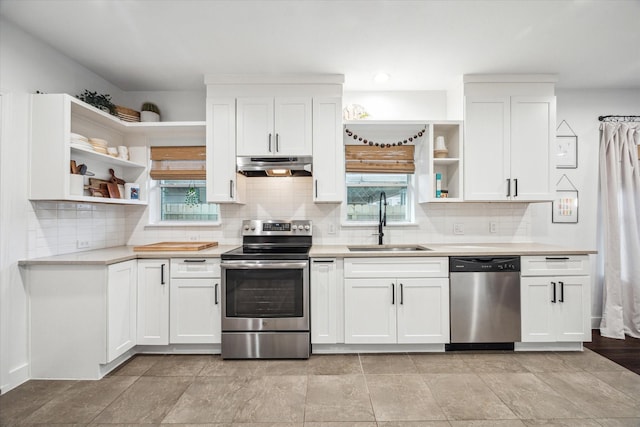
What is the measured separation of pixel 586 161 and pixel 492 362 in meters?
2.49

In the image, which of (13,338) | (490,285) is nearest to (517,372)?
(490,285)

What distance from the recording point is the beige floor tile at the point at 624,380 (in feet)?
7.18

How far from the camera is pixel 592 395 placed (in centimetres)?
214

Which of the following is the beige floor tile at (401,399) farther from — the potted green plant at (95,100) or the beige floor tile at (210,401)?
the potted green plant at (95,100)

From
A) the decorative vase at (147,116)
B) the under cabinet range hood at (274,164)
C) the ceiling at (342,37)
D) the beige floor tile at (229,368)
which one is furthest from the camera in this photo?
the decorative vase at (147,116)

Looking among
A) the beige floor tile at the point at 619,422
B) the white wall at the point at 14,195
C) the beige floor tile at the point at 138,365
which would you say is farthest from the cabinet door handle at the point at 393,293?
the white wall at the point at 14,195

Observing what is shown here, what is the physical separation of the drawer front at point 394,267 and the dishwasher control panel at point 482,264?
0.25ft

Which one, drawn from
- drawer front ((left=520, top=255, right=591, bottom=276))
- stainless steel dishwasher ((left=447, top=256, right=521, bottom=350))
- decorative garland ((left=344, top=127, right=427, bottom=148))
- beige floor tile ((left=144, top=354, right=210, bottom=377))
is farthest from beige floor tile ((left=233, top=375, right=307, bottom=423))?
decorative garland ((left=344, top=127, right=427, bottom=148))

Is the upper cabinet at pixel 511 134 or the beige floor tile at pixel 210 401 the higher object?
the upper cabinet at pixel 511 134

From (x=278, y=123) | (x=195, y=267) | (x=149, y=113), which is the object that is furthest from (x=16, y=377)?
(x=278, y=123)

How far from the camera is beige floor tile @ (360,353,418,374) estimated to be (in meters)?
2.49

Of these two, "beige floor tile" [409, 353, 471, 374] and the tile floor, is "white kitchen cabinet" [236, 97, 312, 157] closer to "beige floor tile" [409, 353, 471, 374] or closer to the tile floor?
the tile floor

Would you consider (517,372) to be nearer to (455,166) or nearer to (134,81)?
(455,166)

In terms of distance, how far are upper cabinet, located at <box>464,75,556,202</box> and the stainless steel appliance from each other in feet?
6.36
